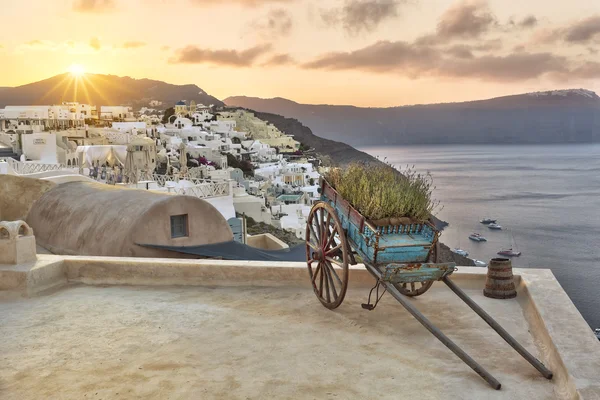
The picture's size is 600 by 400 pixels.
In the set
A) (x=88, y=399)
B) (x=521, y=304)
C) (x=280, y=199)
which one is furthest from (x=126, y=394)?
(x=280, y=199)

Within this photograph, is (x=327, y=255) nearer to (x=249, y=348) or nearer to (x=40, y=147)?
(x=249, y=348)

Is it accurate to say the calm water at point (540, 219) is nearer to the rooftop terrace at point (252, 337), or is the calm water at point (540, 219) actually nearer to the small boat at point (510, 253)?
the small boat at point (510, 253)

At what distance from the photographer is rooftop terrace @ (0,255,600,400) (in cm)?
362

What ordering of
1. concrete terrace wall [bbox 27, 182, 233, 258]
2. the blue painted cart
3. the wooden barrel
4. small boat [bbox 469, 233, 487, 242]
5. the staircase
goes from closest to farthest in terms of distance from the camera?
the blue painted cart, the wooden barrel, concrete terrace wall [bbox 27, 182, 233, 258], the staircase, small boat [bbox 469, 233, 487, 242]

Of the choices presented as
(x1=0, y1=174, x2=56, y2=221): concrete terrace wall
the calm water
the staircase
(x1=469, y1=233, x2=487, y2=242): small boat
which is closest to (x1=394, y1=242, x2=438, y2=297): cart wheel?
(x1=0, y1=174, x2=56, y2=221): concrete terrace wall

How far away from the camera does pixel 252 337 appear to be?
14.7 feet

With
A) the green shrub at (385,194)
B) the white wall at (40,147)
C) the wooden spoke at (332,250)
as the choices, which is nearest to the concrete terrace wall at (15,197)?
the green shrub at (385,194)

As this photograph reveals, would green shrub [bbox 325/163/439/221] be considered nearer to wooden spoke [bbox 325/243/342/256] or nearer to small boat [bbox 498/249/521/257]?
wooden spoke [bbox 325/243/342/256]

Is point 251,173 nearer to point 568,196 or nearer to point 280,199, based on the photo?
point 280,199

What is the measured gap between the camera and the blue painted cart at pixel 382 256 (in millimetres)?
4160

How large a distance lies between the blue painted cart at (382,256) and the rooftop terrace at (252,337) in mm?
168

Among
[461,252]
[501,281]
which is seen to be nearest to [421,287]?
[501,281]

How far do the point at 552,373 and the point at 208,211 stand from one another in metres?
7.93

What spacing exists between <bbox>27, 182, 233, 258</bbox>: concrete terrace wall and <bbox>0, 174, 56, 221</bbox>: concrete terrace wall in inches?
10.5
